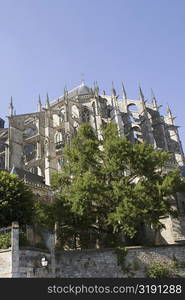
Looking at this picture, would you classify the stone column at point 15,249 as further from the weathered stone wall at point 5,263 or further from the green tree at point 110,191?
the green tree at point 110,191

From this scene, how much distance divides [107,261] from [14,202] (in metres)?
6.02

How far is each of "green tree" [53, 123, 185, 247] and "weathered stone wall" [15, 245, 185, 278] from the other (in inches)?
51.0

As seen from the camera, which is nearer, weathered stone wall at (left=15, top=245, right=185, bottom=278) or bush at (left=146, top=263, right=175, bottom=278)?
bush at (left=146, top=263, right=175, bottom=278)

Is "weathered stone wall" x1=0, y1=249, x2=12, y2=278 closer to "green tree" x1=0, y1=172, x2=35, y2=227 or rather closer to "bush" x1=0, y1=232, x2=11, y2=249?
"bush" x1=0, y1=232, x2=11, y2=249

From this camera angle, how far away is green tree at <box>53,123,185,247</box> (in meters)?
18.9

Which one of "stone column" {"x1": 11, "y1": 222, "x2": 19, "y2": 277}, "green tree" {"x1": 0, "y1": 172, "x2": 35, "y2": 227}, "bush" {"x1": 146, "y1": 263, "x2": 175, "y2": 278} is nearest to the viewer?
"stone column" {"x1": 11, "y1": 222, "x2": 19, "y2": 277}

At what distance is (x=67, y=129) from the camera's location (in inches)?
1571

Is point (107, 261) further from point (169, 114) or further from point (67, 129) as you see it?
point (169, 114)

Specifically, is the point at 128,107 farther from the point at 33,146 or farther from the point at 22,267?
the point at 22,267

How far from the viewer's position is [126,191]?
19.1m

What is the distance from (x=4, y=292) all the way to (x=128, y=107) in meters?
39.1

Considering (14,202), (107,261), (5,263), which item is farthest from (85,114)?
(5,263)

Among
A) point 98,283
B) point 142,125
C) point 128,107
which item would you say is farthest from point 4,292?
point 128,107

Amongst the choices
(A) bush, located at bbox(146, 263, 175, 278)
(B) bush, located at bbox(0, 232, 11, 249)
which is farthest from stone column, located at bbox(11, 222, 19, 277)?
(A) bush, located at bbox(146, 263, 175, 278)
